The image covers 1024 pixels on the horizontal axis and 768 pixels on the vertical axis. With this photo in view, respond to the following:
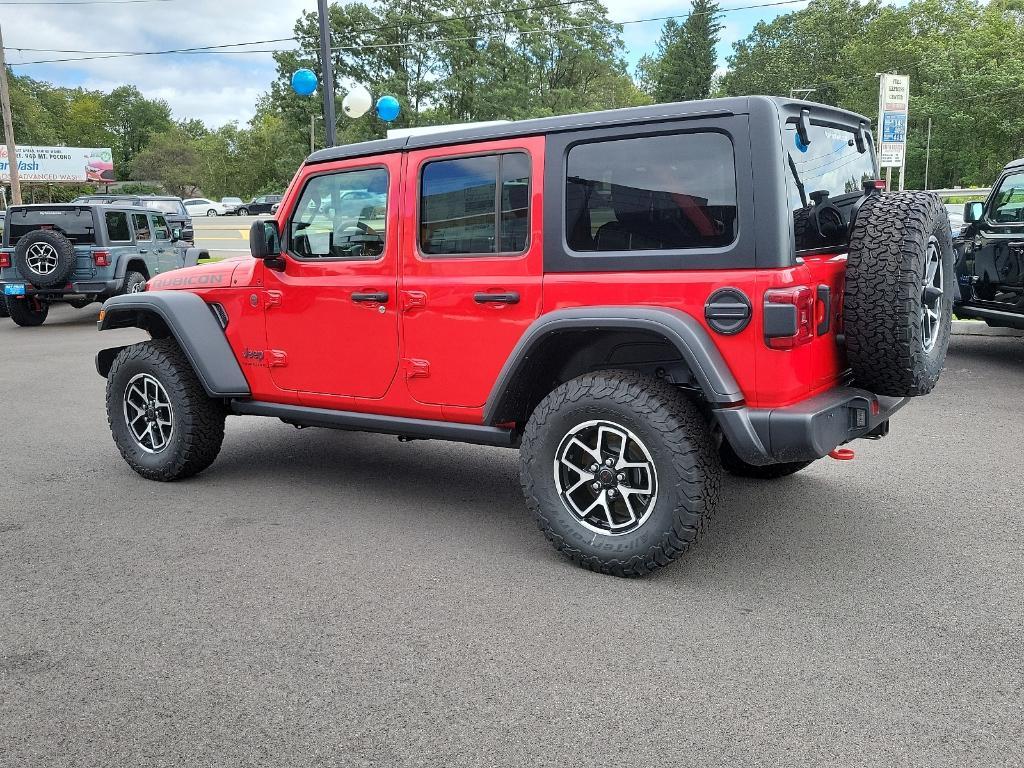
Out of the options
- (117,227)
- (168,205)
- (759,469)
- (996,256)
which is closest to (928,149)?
(168,205)

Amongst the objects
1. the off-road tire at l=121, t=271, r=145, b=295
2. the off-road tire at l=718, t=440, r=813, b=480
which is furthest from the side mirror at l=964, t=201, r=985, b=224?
the off-road tire at l=121, t=271, r=145, b=295

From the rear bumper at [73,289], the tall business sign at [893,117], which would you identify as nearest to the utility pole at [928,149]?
the tall business sign at [893,117]

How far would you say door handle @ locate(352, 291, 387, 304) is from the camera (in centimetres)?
439

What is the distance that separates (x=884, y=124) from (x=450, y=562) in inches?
506

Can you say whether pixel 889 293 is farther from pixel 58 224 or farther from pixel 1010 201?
pixel 58 224

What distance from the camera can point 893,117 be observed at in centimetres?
1410

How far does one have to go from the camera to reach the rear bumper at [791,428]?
3.35 m

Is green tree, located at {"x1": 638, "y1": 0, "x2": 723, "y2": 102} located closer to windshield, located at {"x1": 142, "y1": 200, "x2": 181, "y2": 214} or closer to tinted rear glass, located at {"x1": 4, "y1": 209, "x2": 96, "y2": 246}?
windshield, located at {"x1": 142, "y1": 200, "x2": 181, "y2": 214}

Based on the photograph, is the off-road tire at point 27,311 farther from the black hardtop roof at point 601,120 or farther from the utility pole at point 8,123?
the utility pole at point 8,123

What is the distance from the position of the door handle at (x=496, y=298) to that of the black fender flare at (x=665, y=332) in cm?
18

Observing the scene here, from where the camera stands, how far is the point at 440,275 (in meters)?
4.21

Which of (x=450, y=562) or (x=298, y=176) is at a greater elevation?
(x=298, y=176)

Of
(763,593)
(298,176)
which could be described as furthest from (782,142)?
(298,176)

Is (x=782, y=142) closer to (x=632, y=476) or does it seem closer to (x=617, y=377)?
(x=617, y=377)
